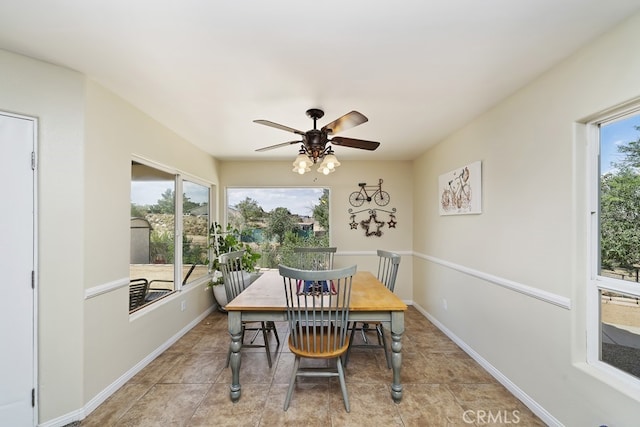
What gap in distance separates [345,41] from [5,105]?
220cm

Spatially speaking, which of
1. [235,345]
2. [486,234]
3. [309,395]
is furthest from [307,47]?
[309,395]

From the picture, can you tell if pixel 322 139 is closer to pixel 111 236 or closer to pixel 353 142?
pixel 353 142

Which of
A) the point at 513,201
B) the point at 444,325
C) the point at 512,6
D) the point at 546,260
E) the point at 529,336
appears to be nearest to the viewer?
the point at 512,6

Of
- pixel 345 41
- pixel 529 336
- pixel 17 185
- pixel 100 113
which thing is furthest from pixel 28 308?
pixel 529 336

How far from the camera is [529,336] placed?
207cm

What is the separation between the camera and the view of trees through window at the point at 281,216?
4.75 metres

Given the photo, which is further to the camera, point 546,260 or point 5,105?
point 546,260

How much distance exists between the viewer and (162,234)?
3.17 meters

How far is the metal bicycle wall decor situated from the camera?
4711 millimetres

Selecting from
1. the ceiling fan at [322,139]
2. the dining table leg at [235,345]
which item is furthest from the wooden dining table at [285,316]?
the ceiling fan at [322,139]

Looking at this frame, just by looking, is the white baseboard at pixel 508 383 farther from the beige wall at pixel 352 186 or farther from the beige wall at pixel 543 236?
the beige wall at pixel 352 186

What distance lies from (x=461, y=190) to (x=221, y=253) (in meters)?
3.50

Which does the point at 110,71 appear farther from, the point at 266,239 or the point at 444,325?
the point at 444,325

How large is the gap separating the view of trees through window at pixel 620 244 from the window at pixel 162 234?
3689 mm
